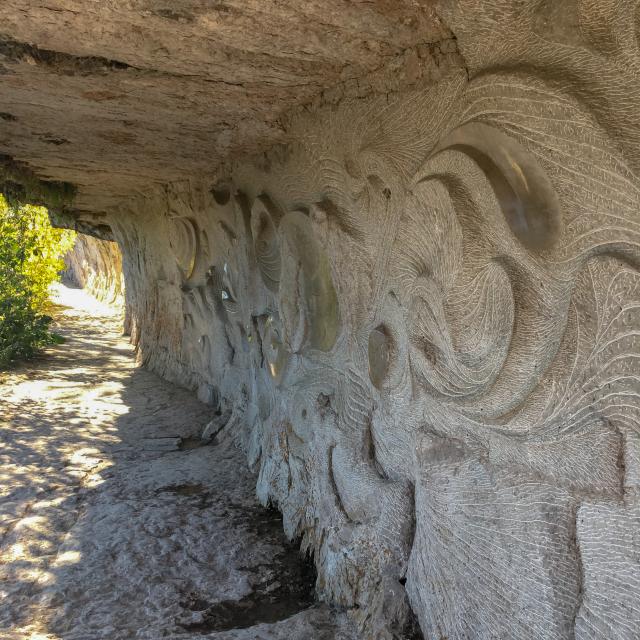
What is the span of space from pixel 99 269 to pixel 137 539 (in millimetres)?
20008

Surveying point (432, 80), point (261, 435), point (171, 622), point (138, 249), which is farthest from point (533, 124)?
point (138, 249)

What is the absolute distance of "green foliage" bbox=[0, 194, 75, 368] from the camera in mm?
8565

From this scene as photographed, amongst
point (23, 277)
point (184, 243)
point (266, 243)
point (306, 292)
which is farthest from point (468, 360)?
point (23, 277)

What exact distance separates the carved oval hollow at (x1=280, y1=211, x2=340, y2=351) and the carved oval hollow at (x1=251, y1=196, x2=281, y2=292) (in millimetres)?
301

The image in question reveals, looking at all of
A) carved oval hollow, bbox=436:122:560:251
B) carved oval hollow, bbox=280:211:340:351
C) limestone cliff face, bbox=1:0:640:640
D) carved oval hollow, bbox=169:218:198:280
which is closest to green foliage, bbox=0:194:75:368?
carved oval hollow, bbox=169:218:198:280

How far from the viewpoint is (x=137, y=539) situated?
11.9 feet

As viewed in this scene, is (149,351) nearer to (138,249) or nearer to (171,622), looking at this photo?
(138,249)

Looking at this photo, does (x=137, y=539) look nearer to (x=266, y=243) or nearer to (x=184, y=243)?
(x=266, y=243)

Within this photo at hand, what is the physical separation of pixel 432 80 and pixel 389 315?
911mm

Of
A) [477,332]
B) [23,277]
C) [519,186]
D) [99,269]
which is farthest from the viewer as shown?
[99,269]

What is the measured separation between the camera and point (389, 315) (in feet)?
8.92

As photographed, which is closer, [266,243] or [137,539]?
[137,539]

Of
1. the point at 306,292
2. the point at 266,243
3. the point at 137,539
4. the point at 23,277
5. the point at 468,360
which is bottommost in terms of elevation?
the point at 137,539

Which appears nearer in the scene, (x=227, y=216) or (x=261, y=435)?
(x=261, y=435)
